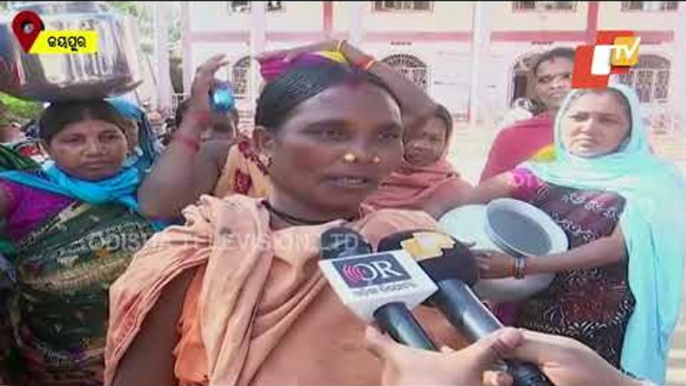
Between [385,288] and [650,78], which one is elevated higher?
[650,78]

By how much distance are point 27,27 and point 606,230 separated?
3.48 ft

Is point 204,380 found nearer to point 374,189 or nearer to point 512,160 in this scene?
point 374,189

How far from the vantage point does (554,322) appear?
1295mm

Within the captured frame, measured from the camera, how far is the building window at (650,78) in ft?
4.02

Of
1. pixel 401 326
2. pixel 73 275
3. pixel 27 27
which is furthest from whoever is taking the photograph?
pixel 73 275

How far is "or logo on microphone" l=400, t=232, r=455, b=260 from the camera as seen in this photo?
3.26 ft

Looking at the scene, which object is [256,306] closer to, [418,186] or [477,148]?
[418,186]

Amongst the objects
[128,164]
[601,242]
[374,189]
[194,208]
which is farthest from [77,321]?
[601,242]

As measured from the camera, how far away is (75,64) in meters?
1.25

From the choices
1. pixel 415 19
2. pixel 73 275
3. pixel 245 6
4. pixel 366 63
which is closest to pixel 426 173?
pixel 366 63

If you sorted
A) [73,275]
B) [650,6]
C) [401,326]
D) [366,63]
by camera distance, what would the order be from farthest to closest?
[650,6]
[73,275]
[366,63]
[401,326]

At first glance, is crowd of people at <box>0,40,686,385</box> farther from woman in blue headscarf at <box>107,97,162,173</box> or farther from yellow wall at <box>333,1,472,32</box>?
yellow wall at <box>333,1,472,32</box>

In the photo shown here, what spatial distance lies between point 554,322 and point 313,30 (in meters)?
0.71

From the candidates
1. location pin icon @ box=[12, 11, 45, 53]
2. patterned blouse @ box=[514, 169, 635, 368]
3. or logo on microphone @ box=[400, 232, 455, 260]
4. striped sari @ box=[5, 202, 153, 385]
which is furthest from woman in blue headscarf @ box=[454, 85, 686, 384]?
location pin icon @ box=[12, 11, 45, 53]
